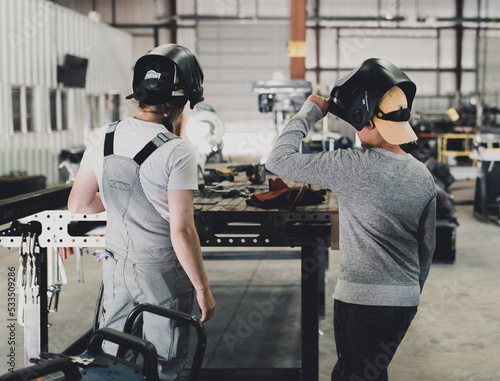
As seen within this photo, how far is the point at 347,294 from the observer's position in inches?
75.4

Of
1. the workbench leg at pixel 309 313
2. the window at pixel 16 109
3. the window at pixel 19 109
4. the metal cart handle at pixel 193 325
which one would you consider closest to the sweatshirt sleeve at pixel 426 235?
the workbench leg at pixel 309 313

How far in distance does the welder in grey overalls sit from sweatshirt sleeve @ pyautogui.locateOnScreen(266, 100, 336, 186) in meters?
0.30

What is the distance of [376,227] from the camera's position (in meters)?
1.88

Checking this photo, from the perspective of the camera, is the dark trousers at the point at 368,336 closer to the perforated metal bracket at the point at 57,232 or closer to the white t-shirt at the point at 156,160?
the white t-shirt at the point at 156,160

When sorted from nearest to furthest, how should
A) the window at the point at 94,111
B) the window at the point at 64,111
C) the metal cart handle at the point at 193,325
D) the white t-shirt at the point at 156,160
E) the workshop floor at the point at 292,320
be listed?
the metal cart handle at the point at 193,325 < the white t-shirt at the point at 156,160 < the workshop floor at the point at 292,320 < the window at the point at 64,111 < the window at the point at 94,111

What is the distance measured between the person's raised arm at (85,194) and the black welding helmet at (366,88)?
2.85 feet

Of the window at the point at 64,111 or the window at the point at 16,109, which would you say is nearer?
the window at the point at 16,109

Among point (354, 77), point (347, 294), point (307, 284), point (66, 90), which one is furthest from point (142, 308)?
point (66, 90)

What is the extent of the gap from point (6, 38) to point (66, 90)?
2.73m

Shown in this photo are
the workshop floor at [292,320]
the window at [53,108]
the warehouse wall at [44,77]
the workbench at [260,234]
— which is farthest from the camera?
the window at [53,108]

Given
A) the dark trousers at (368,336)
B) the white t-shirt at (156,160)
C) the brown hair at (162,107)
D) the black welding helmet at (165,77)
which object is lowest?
the dark trousers at (368,336)

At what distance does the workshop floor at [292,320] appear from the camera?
11.5 feet

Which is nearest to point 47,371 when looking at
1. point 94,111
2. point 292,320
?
point 292,320

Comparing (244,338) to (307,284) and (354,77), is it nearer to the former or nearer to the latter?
(307,284)
